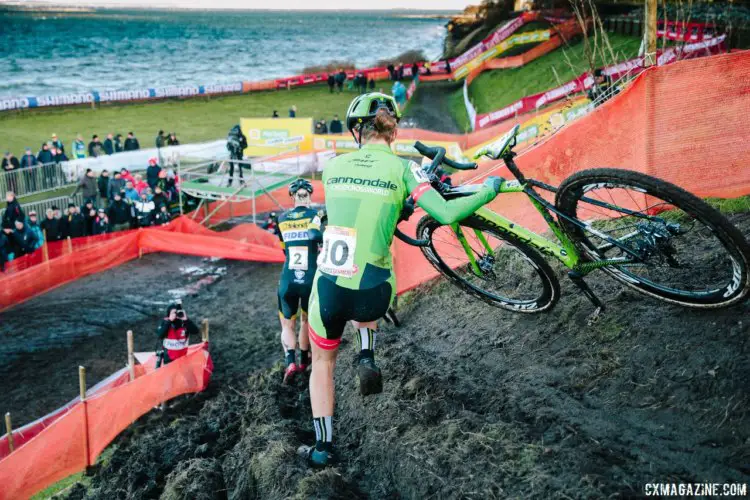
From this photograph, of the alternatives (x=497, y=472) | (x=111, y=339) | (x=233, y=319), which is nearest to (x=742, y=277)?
(x=497, y=472)

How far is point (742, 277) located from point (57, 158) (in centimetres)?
2316

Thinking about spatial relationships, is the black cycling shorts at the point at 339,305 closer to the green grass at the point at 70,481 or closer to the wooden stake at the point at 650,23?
the green grass at the point at 70,481

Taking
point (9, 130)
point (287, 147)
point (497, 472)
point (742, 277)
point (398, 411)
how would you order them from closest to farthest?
1. point (497, 472)
2. point (742, 277)
3. point (398, 411)
4. point (287, 147)
5. point (9, 130)

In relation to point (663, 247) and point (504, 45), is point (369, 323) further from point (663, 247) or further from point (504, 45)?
point (504, 45)

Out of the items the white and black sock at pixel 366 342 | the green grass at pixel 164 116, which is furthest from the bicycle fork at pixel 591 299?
the green grass at pixel 164 116

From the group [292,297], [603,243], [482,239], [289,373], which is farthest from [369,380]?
[292,297]

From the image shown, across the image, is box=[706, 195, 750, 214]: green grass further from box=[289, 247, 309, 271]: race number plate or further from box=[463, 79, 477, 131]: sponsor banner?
box=[463, 79, 477, 131]: sponsor banner

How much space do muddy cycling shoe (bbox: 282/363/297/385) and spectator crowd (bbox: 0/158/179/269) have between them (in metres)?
9.90

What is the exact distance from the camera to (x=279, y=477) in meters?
4.56

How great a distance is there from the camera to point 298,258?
7734 mm

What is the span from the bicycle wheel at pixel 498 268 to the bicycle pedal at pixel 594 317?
0.34 metres

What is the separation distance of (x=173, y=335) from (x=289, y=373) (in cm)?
355

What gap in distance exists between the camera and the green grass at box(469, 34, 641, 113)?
3174cm

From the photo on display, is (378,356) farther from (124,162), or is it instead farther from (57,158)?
(57,158)
